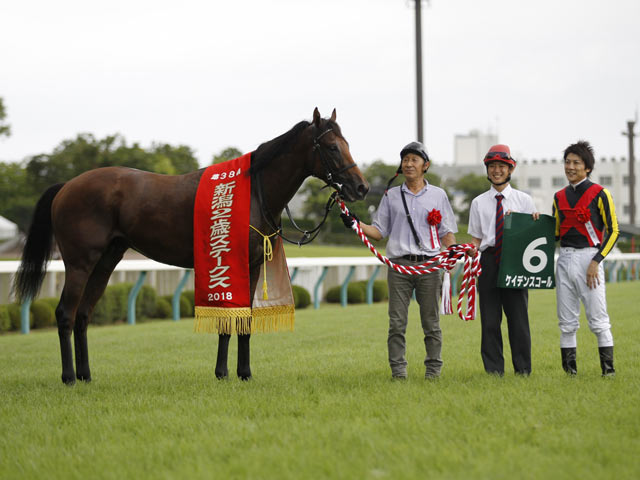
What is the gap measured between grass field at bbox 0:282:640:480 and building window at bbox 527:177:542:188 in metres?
72.5

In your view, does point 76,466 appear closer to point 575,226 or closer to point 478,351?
point 575,226

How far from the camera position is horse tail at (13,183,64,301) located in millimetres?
6031

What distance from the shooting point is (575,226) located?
498 centimetres

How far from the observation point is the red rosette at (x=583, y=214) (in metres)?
4.91

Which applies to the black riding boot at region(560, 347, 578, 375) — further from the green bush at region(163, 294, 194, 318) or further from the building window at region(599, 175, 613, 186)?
the building window at region(599, 175, 613, 186)

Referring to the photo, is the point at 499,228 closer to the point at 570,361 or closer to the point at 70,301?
the point at 570,361

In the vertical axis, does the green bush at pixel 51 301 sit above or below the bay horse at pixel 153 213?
below

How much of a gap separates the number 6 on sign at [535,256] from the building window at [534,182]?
74117 millimetres

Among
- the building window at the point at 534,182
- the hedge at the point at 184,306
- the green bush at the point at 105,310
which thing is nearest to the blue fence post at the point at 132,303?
the green bush at the point at 105,310

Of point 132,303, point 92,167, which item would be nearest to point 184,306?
point 132,303

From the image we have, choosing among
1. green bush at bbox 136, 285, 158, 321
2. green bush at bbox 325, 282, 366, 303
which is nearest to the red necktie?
green bush at bbox 136, 285, 158, 321

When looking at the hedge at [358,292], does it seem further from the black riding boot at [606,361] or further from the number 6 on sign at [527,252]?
the black riding boot at [606,361]

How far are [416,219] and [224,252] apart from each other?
4.51 ft

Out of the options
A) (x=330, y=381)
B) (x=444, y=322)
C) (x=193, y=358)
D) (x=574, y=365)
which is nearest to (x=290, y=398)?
(x=330, y=381)
